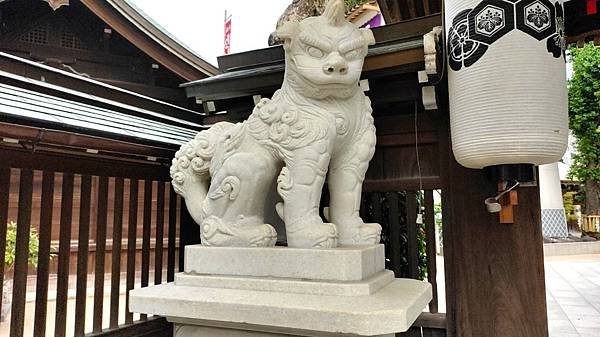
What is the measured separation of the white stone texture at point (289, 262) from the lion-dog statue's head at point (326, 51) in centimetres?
81

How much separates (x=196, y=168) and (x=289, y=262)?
2.98ft

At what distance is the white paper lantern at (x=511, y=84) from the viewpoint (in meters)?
2.04

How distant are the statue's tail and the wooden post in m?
1.61

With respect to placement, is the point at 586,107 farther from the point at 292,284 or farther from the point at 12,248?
the point at 12,248

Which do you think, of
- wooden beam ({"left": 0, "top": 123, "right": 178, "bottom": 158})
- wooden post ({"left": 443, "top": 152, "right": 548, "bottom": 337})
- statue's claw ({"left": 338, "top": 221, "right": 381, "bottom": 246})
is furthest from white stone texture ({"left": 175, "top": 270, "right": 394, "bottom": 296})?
wooden beam ({"left": 0, "top": 123, "right": 178, "bottom": 158})

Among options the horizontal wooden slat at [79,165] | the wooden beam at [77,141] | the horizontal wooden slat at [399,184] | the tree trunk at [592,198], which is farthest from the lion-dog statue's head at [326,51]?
the tree trunk at [592,198]

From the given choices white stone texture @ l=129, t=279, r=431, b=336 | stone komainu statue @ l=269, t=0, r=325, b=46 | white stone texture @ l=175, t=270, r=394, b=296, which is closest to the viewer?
white stone texture @ l=129, t=279, r=431, b=336

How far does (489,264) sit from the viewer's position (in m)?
2.70

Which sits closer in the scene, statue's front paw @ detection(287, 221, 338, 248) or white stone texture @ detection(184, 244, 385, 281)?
white stone texture @ detection(184, 244, 385, 281)

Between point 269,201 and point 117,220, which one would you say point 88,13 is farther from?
point 269,201

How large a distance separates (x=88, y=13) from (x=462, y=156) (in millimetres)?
5444

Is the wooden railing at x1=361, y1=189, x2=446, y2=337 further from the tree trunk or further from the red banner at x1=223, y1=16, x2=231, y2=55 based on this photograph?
the tree trunk

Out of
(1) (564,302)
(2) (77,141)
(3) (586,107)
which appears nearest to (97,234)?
(2) (77,141)

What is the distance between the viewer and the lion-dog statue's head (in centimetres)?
202
